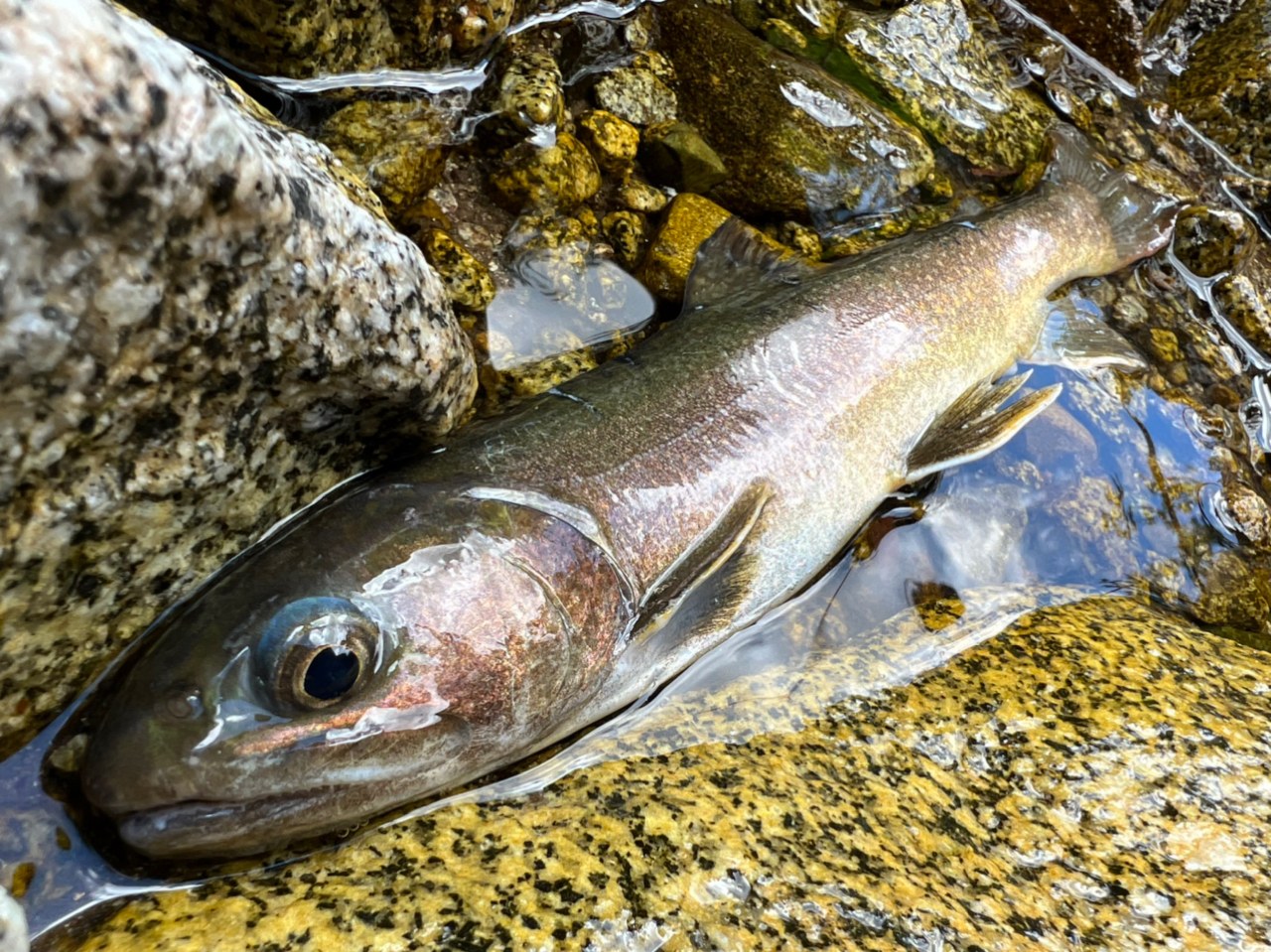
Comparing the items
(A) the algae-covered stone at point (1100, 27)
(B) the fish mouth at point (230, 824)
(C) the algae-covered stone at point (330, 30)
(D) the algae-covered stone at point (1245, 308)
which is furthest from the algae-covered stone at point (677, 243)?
(A) the algae-covered stone at point (1100, 27)

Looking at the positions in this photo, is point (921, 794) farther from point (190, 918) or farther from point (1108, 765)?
point (190, 918)

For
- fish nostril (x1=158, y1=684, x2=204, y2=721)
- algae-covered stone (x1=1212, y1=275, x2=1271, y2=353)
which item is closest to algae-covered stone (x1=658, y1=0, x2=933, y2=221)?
algae-covered stone (x1=1212, y1=275, x2=1271, y2=353)

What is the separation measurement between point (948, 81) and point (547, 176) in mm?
3007

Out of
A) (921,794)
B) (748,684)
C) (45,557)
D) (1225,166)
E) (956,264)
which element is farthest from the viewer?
(1225,166)

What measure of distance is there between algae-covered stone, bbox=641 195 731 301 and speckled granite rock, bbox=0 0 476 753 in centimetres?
157

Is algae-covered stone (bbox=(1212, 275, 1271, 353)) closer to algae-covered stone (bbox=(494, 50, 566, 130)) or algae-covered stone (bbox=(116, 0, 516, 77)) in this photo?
algae-covered stone (bbox=(494, 50, 566, 130))

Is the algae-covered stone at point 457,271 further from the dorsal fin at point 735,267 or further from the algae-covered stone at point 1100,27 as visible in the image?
the algae-covered stone at point 1100,27

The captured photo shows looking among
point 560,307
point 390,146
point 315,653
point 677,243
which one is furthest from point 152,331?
point 677,243

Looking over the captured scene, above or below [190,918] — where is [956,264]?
above

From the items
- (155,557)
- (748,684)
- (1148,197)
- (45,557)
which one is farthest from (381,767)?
(1148,197)

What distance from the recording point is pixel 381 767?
79.4 inches

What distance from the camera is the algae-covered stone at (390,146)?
10.4 ft

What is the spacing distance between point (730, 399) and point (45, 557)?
7.06ft

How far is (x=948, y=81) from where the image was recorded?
16.4 ft
